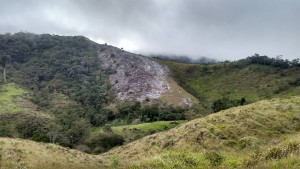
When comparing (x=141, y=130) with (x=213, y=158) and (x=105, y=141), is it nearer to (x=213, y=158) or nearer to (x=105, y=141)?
(x=105, y=141)

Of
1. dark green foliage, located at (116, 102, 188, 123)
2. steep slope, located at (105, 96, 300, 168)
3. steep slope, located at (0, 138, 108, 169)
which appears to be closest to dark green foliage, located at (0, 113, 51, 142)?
dark green foliage, located at (116, 102, 188, 123)

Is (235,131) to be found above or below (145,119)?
above

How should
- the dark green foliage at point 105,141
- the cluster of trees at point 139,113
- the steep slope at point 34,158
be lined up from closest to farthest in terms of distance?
the steep slope at point 34,158 → the dark green foliage at point 105,141 → the cluster of trees at point 139,113

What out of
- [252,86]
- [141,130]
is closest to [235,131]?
[141,130]

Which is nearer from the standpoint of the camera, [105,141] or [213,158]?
[213,158]

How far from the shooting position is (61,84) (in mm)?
187000

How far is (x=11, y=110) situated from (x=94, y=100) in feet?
156

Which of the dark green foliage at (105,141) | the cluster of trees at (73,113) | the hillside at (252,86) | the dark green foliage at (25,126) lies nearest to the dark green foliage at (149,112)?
the cluster of trees at (73,113)

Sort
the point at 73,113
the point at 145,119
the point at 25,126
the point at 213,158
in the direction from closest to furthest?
the point at 213,158, the point at 25,126, the point at 73,113, the point at 145,119

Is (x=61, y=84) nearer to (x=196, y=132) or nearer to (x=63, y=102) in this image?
(x=63, y=102)

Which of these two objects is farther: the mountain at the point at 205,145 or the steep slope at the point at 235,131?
the steep slope at the point at 235,131

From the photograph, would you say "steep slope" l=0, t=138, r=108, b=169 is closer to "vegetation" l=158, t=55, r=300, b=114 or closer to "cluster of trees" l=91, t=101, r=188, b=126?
"cluster of trees" l=91, t=101, r=188, b=126

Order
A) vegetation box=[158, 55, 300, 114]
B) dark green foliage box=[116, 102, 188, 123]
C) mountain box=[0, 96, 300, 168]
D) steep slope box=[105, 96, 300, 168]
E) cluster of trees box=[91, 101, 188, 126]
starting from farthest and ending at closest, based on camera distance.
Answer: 1. vegetation box=[158, 55, 300, 114]
2. cluster of trees box=[91, 101, 188, 126]
3. dark green foliage box=[116, 102, 188, 123]
4. steep slope box=[105, 96, 300, 168]
5. mountain box=[0, 96, 300, 168]

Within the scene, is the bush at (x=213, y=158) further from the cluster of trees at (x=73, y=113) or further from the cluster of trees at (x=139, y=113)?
the cluster of trees at (x=139, y=113)
